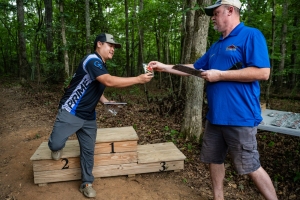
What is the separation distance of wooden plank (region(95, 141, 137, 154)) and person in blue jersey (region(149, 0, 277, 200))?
1.66 metres

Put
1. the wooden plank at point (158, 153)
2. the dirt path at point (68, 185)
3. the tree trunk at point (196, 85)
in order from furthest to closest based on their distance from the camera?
1. the tree trunk at point (196, 85)
2. the wooden plank at point (158, 153)
3. the dirt path at point (68, 185)

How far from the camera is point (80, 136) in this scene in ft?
10.7

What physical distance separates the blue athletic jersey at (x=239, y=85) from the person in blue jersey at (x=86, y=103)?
1.04 metres

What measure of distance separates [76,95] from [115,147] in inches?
43.8

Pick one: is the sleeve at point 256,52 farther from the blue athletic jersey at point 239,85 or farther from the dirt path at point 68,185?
the dirt path at point 68,185

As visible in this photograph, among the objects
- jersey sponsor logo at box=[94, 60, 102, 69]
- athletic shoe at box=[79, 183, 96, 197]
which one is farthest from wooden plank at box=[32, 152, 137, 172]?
jersey sponsor logo at box=[94, 60, 102, 69]

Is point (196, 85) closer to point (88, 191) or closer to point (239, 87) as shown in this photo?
point (239, 87)

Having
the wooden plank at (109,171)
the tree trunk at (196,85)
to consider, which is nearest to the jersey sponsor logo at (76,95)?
the wooden plank at (109,171)

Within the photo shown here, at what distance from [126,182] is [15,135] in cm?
380

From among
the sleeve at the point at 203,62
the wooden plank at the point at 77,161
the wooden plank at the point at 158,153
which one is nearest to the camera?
the sleeve at the point at 203,62

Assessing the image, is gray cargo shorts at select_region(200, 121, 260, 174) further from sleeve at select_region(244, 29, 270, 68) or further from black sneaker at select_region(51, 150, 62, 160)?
black sneaker at select_region(51, 150, 62, 160)

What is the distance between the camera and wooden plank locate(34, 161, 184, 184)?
11.2ft

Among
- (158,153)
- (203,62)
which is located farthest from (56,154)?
(203,62)

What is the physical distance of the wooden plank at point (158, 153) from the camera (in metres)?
3.75
